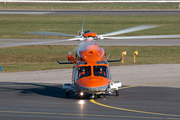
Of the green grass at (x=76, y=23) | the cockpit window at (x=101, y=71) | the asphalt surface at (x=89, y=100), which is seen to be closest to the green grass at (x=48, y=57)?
the asphalt surface at (x=89, y=100)

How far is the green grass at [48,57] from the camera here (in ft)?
124

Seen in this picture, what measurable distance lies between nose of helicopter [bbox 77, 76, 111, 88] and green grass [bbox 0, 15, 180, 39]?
4264cm

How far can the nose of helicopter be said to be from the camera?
20.0 meters


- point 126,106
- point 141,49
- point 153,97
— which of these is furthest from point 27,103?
point 141,49

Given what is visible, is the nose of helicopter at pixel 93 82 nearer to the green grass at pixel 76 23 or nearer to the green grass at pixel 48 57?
the green grass at pixel 48 57

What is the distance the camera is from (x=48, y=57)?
42.8 metres

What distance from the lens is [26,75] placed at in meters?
32.6

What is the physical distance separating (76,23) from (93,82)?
191 ft

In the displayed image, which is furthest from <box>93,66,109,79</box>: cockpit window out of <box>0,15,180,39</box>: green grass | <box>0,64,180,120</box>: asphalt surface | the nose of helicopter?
<box>0,15,180,39</box>: green grass

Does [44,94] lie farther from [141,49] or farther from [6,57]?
[141,49]

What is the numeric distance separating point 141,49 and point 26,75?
20.7 m

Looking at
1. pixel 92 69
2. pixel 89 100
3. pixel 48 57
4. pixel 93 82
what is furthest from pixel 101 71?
pixel 48 57

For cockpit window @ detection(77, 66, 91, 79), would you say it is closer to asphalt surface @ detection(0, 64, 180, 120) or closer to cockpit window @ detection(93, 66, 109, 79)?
cockpit window @ detection(93, 66, 109, 79)

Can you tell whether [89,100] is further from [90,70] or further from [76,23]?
[76,23]
